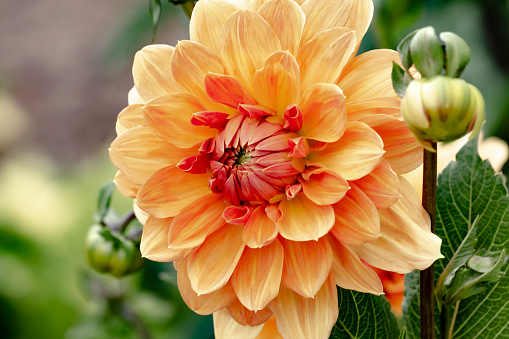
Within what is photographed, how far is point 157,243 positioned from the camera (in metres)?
0.42

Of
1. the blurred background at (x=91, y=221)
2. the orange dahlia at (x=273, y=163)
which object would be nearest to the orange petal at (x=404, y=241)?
the orange dahlia at (x=273, y=163)

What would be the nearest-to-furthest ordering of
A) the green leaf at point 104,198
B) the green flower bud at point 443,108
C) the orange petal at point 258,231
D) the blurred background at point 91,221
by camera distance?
the green flower bud at point 443,108 < the orange petal at point 258,231 < the green leaf at point 104,198 < the blurred background at point 91,221

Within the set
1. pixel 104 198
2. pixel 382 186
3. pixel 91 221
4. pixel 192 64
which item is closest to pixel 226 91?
pixel 192 64

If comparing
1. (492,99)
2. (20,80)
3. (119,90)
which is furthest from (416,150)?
(20,80)

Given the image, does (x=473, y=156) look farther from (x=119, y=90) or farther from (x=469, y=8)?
(x=119, y=90)

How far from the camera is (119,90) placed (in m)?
2.72

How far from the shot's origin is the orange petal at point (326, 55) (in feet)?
1.24

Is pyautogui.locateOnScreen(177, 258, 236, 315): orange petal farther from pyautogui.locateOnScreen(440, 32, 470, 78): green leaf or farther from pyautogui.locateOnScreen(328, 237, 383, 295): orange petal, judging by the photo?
pyautogui.locateOnScreen(440, 32, 470, 78): green leaf

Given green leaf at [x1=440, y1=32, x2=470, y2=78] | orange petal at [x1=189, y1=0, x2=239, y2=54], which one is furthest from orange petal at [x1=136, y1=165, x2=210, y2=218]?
green leaf at [x1=440, y1=32, x2=470, y2=78]

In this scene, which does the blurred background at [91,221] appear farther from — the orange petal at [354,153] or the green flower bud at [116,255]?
the orange petal at [354,153]

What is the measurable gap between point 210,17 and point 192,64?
39mm

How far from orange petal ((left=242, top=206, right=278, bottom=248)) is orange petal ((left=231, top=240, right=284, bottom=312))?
0.6 inches

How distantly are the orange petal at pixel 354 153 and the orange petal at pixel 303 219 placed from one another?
30 millimetres

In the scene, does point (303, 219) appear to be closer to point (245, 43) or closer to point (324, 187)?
point (324, 187)
